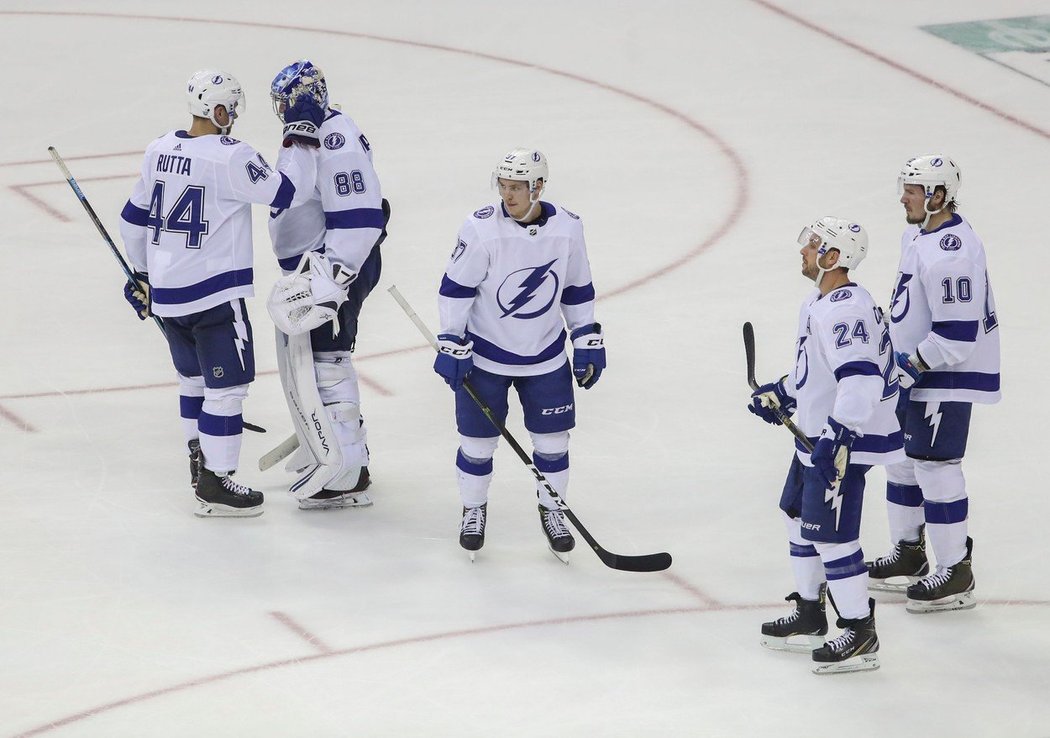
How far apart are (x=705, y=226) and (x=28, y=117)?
4431 mm

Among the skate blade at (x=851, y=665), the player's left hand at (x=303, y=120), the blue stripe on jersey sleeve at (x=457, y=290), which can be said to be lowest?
the skate blade at (x=851, y=665)

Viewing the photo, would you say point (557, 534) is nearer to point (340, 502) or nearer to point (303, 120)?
point (340, 502)

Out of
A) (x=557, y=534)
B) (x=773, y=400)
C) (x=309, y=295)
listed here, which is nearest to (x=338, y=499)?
(x=309, y=295)

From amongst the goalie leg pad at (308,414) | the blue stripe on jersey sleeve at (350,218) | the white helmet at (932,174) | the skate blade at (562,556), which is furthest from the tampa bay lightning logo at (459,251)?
the white helmet at (932,174)

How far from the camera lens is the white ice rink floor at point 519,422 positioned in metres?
5.41

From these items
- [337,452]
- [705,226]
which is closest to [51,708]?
[337,452]

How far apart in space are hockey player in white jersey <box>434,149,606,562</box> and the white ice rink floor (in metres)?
0.30

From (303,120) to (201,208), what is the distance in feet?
1.52

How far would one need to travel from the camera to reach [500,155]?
427 inches

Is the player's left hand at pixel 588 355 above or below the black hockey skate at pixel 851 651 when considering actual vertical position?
above

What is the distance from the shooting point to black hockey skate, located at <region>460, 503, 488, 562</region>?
6.30 metres

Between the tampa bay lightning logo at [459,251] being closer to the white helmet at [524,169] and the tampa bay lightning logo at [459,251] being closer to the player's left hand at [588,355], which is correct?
the white helmet at [524,169]

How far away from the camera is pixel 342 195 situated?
6488 mm

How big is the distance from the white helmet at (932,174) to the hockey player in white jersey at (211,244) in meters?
2.07
